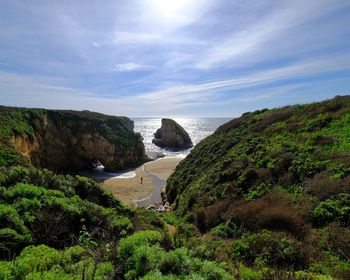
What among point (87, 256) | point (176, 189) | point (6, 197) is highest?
point (6, 197)

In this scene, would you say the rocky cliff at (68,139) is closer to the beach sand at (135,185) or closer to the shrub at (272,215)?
the beach sand at (135,185)

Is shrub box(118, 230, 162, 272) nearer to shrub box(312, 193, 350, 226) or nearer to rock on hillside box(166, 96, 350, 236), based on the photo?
rock on hillside box(166, 96, 350, 236)

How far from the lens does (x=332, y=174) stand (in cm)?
1489

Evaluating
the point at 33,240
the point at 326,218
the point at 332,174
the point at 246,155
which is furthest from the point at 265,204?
the point at 33,240

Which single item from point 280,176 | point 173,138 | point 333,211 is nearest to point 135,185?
point 280,176

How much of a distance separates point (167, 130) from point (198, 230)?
70.6 m

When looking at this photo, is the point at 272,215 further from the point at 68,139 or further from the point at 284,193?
the point at 68,139

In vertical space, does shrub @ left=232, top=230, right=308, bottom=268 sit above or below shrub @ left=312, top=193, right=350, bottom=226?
below

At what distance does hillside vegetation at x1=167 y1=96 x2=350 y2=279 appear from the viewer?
1099 cm

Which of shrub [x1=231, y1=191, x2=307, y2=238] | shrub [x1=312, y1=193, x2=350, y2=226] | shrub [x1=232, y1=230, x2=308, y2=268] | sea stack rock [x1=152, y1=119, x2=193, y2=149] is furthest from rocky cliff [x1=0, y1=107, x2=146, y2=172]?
shrub [x1=312, y1=193, x2=350, y2=226]

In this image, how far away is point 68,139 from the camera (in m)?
46.0

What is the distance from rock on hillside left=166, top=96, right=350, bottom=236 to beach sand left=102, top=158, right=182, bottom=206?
5646 millimetres

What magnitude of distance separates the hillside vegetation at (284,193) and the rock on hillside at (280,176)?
43mm

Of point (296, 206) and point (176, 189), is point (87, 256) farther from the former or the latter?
point (176, 189)
